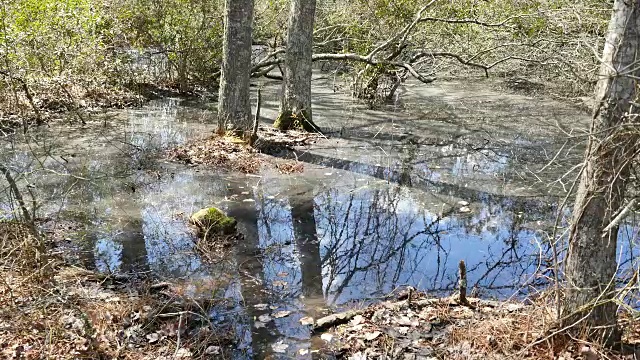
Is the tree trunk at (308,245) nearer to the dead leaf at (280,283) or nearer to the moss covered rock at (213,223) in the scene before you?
the dead leaf at (280,283)

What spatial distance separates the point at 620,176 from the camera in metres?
3.76

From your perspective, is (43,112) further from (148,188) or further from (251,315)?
(251,315)

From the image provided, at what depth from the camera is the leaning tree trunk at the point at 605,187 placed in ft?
12.0

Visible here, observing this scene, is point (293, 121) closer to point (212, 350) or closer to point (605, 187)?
point (212, 350)

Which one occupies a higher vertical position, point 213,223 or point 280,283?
point 213,223

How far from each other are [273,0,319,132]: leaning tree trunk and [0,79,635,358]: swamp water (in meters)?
0.88

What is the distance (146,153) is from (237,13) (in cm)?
315

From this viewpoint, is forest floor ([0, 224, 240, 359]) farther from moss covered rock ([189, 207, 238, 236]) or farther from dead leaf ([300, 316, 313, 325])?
moss covered rock ([189, 207, 238, 236])

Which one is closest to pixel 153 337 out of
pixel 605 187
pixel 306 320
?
pixel 306 320

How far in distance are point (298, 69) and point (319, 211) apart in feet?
15.4

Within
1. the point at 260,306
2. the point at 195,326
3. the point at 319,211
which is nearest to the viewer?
the point at 195,326

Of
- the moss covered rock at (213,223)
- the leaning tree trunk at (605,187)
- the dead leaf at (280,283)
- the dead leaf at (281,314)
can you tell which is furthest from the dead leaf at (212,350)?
the leaning tree trunk at (605,187)

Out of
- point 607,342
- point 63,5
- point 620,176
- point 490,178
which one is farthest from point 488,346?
point 63,5

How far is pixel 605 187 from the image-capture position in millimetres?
3816
